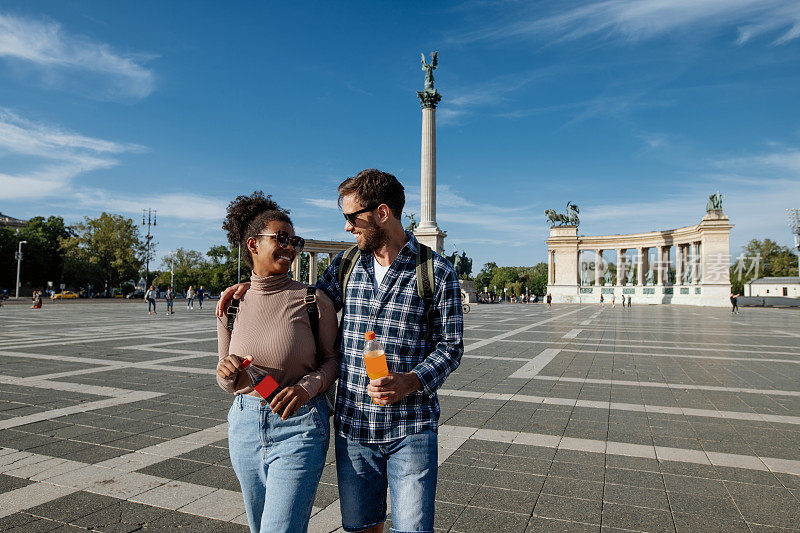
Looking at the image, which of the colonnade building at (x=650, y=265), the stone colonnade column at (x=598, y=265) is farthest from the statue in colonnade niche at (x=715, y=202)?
the stone colonnade column at (x=598, y=265)

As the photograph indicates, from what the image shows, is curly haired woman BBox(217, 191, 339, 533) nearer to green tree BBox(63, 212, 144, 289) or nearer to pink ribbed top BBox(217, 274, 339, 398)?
pink ribbed top BBox(217, 274, 339, 398)

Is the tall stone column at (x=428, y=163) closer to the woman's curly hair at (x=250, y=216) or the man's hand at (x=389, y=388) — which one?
the woman's curly hair at (x=250, y=216)

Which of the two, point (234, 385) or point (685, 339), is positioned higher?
point (234, 385)

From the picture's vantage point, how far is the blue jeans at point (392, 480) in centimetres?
212

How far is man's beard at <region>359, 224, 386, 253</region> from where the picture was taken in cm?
233

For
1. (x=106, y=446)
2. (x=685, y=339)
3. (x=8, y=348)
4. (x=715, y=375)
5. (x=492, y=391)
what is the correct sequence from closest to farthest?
(x=106, y=446) → (x=492, y=391) → (x=715, y=375) → (x=8, y=348) → (x=685, y=339)

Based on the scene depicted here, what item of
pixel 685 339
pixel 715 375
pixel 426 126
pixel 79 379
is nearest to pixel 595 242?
pixel 426 126

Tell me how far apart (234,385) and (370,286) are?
0.71m

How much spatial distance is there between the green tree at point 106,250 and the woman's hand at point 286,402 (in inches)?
2734

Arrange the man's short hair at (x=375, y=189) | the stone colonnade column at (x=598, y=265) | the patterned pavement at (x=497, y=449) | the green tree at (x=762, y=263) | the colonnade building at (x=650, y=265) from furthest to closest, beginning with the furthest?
1. the green tree at (x=762, y=263)
2. the stone colonnade column at (x=598, y=265)
3. the colonnade building at (x=650, y=265)
4. the patterned pavement at (x=497, y=449)
5. the man's short hair at (x=375, y=189)

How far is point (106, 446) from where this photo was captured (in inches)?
195

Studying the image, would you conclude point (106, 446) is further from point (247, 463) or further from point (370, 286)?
point (370, 286)

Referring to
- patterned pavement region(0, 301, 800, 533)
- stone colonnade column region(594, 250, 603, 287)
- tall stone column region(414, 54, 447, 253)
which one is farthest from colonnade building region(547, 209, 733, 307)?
patterned pavement region(0, 301, 800, 533)

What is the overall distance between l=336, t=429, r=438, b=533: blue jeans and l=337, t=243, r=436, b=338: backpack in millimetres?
521
